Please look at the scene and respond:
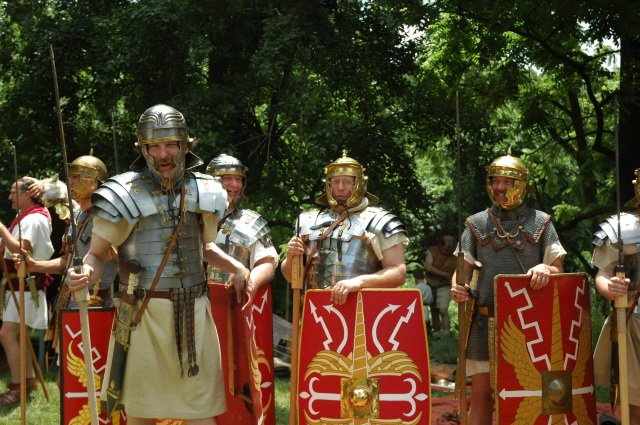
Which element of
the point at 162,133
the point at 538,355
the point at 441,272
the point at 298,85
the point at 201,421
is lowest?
the point at 201,421

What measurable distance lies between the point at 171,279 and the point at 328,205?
190 centimetres

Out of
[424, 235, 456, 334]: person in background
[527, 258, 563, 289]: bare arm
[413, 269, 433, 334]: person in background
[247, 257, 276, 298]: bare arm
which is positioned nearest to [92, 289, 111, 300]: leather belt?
[247, 257, 276, 298]: bare arm

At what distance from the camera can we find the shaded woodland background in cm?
1034

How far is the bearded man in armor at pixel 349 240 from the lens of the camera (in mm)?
5711

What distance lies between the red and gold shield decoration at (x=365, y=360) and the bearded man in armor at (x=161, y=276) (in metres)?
0.89

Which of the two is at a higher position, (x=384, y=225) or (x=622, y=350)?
(x=384, y=225)

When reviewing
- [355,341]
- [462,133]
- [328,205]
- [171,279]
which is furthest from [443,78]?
[171,279]

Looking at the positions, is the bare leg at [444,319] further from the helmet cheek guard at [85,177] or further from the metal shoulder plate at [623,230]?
the metal shoulder plate at [623,230]

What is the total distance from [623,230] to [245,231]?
2.33 m

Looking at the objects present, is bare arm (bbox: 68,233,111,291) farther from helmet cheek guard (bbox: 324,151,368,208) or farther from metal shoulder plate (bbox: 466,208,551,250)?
metal shoulder plate (bbox: 466,208,551,250)

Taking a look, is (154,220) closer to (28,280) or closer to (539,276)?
(539,276)

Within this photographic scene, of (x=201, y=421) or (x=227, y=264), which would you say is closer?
(x=201, y=421)

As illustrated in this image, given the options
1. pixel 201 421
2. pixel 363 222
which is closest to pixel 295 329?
pixel 363 222

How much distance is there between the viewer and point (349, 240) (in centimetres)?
584
